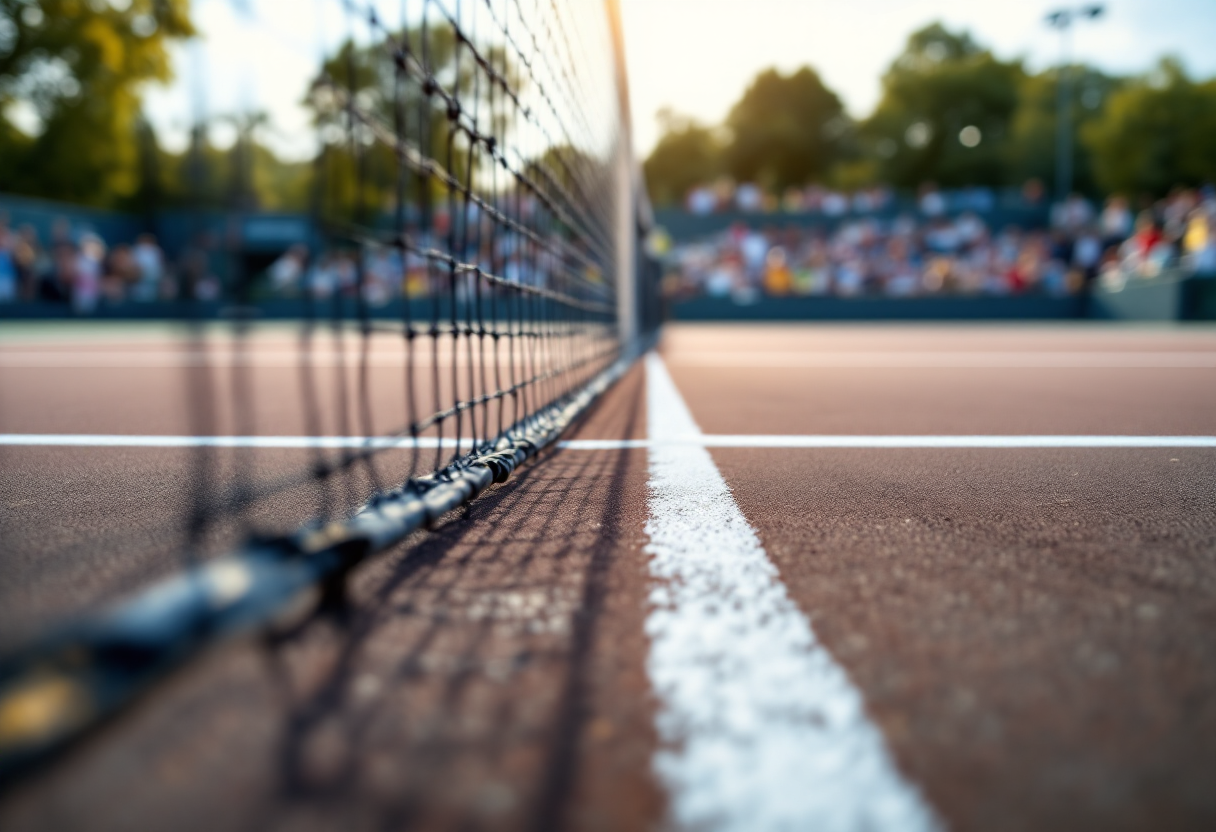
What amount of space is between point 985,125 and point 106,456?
59668mm

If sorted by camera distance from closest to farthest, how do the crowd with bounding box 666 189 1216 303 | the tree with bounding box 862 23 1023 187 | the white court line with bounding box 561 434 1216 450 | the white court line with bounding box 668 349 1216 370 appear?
the white court line with bounding box 561 434 1216 450 → the white court line with bounding box 668 349 1216 370 → the crowd with bounding box 666 189 1216 303 → the tree with bounding box 862 23 1023 187

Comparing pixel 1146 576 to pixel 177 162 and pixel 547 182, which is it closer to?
pixel 177 162

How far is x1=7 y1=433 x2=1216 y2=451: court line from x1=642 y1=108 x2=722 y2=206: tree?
5384 centimetres

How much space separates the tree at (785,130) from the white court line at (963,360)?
48175 millimetres

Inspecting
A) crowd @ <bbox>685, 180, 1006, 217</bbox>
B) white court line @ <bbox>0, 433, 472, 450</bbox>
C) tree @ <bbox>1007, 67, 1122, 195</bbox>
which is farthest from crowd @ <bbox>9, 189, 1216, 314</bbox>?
tree @ <bbox>1007, 67, 1122, 195</bbox>

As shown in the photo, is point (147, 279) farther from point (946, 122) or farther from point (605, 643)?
point (946, 122)

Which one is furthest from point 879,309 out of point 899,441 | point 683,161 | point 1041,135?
point 683,161

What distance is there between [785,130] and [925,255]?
3277 centimetres

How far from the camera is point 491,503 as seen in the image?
1.67m

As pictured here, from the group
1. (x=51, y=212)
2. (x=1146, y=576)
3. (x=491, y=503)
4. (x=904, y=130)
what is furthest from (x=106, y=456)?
(x=904, y=130)

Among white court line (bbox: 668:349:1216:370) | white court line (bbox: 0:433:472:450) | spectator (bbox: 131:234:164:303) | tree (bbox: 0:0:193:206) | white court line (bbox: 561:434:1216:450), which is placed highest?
tree (bbox: 0:0:193:206)

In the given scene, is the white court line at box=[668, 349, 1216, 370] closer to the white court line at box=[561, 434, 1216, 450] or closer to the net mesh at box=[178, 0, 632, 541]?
the net mesh at box=[178, 0, 632, 541]

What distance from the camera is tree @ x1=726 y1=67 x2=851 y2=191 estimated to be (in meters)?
53.2

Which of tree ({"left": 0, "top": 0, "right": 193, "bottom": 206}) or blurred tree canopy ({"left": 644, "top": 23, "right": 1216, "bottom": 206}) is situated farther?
blurred tree canopy ({"left": 644, "top": 23, "right": 1216, "bottom": 206})
